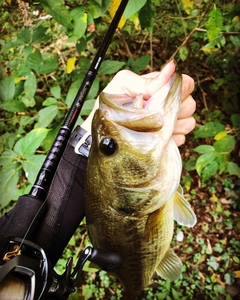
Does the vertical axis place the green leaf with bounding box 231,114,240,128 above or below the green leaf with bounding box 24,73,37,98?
below

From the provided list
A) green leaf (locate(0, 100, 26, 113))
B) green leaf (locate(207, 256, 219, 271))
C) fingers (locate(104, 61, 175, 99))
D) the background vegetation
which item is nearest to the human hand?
fingers (locate(104, 61, 175, 99))

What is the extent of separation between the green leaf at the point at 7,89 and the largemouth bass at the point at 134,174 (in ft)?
4.22

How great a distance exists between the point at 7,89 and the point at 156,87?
140 centimetres

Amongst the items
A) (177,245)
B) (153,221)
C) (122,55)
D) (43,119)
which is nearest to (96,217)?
(153,221)

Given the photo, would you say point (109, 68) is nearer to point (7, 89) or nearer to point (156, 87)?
point (7, 89)

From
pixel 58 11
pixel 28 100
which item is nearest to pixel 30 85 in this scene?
pixel 28 100

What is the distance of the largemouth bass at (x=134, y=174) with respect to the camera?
1181 millimetres

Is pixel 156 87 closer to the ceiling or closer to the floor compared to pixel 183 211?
closer to the ceiling

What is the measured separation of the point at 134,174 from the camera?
49.4 inches

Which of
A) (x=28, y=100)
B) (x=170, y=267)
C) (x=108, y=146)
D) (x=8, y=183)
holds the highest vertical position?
(x=108, y=146)

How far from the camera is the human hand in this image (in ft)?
4.10

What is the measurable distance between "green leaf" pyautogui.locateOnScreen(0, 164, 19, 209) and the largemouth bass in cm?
73

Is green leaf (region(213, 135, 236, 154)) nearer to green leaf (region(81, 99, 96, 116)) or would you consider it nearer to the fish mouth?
green leaf (region(81, 99, 96, 116))

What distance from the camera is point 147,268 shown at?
1602 mm
